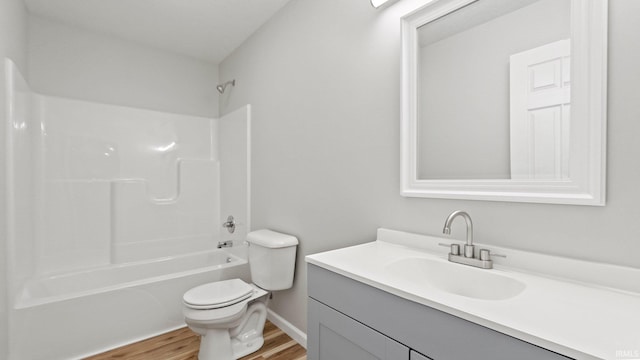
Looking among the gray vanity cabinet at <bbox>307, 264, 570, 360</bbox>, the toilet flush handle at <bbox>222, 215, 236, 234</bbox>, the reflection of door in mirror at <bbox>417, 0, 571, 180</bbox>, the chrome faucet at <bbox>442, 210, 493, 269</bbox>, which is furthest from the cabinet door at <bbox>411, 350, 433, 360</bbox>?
the toilet flush handle at <bbox>222, 215, 236, 234</bbox>

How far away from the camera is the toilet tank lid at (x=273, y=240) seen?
1950 mm

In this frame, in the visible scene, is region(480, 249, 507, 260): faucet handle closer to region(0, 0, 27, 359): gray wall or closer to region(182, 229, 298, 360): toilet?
region(182, 229, 298, 360): toilet

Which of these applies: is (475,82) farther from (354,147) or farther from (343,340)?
(343,340)

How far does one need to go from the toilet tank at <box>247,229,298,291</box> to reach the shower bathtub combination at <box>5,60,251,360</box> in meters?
0.59

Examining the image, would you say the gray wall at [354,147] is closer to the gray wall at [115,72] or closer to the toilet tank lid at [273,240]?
the toilet tank lid at [273,240]

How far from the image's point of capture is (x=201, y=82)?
318 centimetres

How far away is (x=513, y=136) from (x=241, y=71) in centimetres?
247

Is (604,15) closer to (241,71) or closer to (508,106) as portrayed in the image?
(508,106)

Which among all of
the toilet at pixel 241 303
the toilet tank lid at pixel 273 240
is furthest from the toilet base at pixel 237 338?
the toilet tank lid at pixel 273 240

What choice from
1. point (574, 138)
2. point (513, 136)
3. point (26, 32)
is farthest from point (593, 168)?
point (26, 32)

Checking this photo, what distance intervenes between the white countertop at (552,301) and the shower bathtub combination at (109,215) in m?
1.78

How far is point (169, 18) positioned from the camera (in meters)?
2.35

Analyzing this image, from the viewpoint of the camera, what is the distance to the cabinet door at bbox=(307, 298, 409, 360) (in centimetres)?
87

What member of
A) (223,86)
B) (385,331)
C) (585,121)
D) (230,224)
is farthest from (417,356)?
(223,86)
